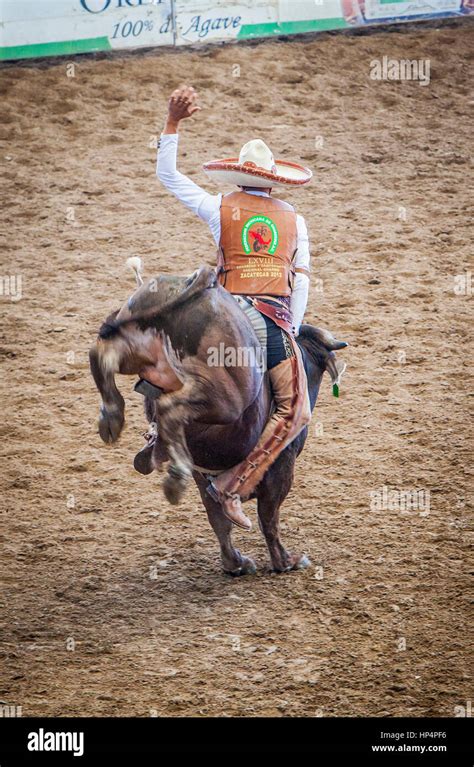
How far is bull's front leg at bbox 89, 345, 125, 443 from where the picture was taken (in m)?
5.52

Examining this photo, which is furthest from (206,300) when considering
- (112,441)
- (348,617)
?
(348,617)

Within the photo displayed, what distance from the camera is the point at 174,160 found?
6141 millimetres

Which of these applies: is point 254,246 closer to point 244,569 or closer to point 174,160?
point 174,160

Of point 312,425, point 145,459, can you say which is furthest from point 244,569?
point 312,425

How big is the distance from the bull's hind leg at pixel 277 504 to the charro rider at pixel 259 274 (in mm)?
139

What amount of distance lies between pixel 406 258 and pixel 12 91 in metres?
5.82

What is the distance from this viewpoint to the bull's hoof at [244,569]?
261 inches

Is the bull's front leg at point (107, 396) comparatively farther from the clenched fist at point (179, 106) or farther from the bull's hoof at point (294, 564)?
the bull's hoof at point (294, 564)

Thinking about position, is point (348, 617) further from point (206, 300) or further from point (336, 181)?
point (336, 181)

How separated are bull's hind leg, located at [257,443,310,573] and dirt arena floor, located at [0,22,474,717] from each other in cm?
11

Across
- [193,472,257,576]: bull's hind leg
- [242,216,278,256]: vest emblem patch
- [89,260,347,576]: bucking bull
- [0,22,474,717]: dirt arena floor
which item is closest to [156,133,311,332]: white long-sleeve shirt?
[242,216,278,256]: vest emblem patch

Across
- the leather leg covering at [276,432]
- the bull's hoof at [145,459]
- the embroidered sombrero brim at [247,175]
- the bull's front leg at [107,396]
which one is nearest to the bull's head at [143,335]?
the bull's front leg at [107,396]

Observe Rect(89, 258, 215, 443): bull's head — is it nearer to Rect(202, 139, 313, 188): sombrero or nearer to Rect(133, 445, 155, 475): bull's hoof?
Rect(133, 445, 155, 475): bull's hoof

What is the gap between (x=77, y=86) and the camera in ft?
44.6
